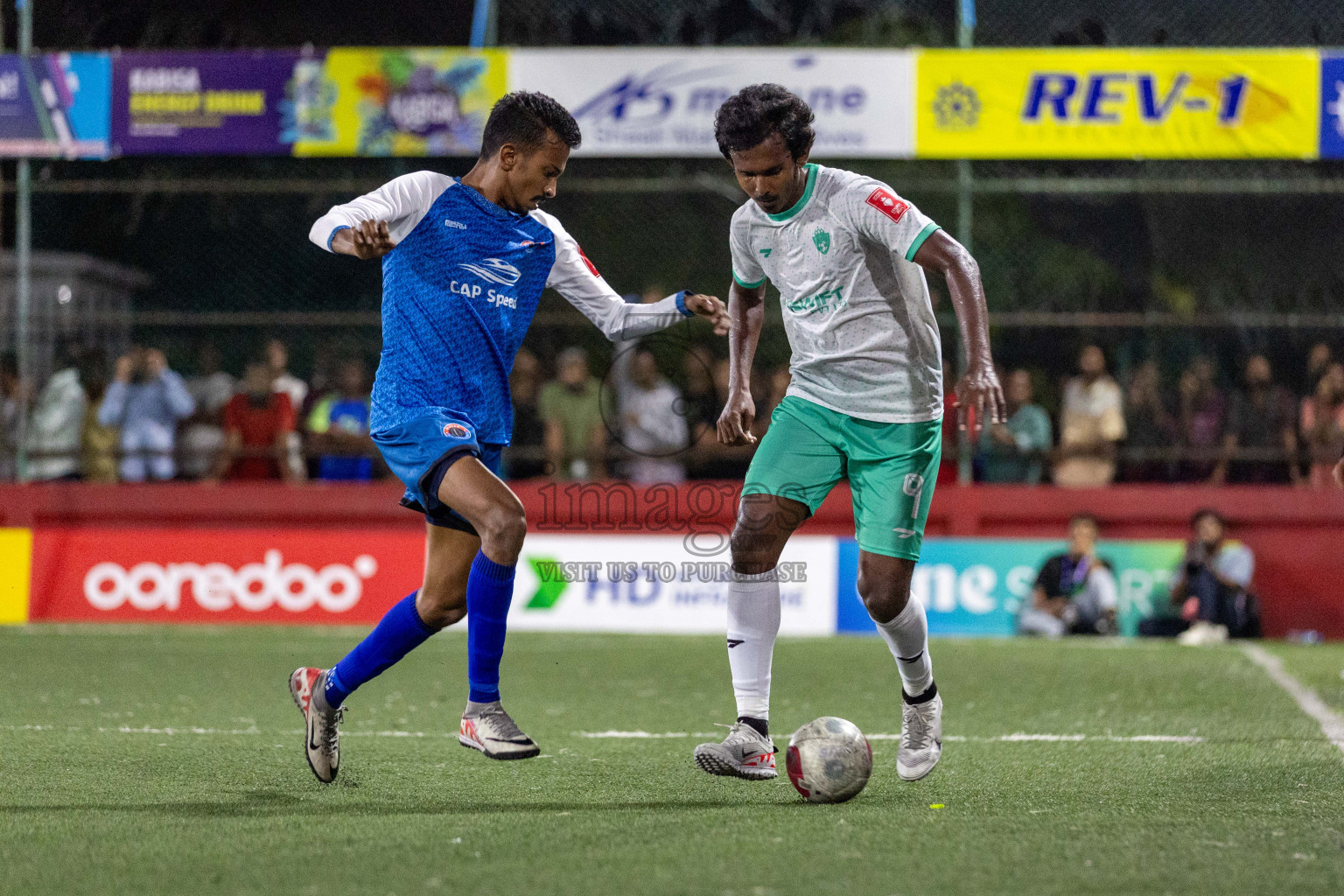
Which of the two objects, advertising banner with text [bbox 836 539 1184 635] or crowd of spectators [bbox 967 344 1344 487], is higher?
crowd of spectators [bbox 967 344 1344 487]

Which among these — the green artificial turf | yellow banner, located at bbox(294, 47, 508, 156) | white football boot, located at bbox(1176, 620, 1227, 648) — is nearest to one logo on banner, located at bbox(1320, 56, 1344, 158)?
white football boot, located at bbox(1176, 620, 1227, 648)

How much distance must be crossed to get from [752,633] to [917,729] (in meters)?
0.63

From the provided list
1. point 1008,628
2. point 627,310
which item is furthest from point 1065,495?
point 627,310

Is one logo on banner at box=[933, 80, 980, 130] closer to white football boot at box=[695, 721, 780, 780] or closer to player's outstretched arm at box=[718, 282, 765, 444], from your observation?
→ player's outstretched arm at box=[718, 282, 765, 444]

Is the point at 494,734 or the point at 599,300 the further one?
the point at 599,300

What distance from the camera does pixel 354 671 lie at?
16.0ft

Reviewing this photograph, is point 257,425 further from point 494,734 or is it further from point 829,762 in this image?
point 829,762

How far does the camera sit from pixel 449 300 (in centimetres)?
487

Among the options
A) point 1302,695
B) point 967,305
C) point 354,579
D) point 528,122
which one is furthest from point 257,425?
point 967,305

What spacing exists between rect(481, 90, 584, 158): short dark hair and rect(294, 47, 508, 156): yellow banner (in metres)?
8.09

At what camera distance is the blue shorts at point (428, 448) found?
4691 mm

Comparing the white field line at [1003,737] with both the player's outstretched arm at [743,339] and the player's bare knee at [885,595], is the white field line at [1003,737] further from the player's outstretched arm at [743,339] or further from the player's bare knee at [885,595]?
the player's outstretched arm at [743,339]

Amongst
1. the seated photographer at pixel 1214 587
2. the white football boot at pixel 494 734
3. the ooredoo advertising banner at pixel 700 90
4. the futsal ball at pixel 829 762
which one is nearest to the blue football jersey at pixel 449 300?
the white football boot at pixel 494 734

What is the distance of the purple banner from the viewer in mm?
13148
